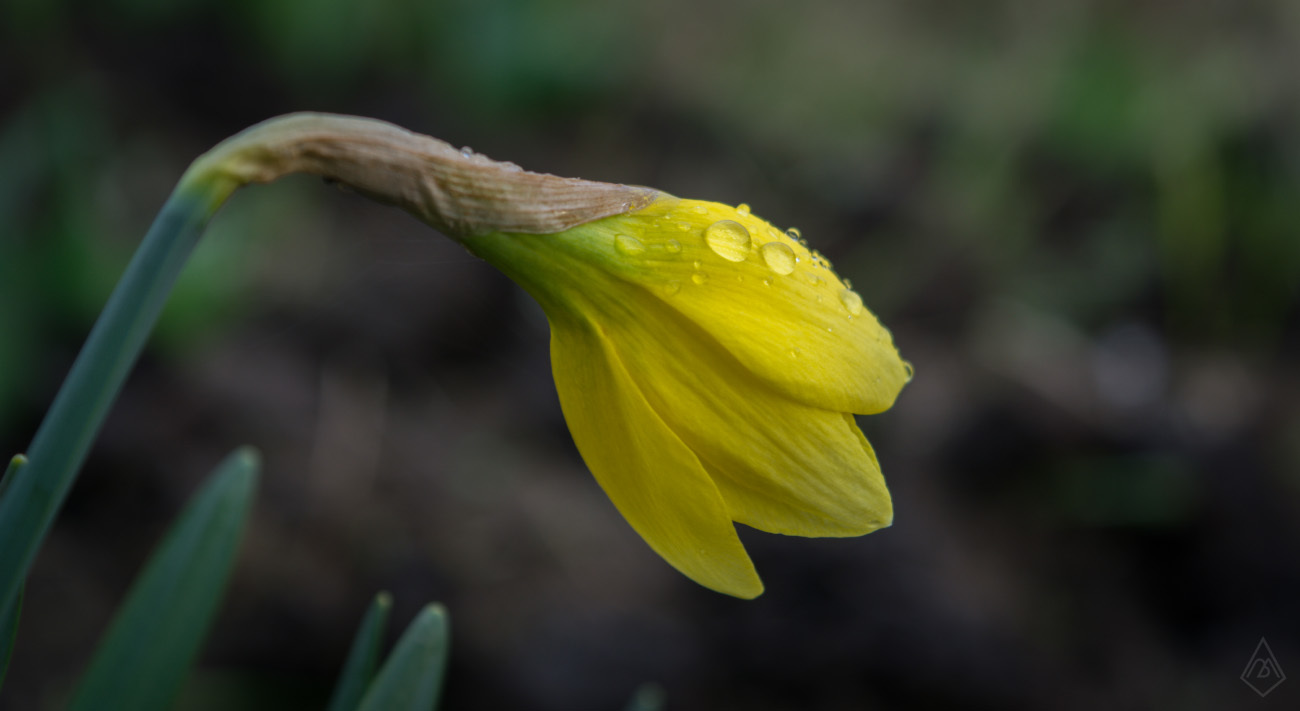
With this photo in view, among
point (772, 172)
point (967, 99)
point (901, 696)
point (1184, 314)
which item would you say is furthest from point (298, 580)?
point (967, 99)

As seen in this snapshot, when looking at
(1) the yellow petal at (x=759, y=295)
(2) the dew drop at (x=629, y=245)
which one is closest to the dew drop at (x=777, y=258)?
(1) the yellow petal at (x=759, y=295)

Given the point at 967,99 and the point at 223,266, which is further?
the point at 967,99

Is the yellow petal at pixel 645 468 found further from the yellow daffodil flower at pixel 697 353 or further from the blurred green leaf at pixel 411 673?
the blurred green leaf at pixel 411 673

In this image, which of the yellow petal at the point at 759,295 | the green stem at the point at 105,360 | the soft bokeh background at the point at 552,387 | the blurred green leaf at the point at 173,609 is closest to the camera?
the green stem at the point at 105,360

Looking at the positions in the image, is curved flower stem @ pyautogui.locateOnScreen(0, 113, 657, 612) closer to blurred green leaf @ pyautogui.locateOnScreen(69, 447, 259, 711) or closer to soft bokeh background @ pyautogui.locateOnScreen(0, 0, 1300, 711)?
blurred green leaf @ pyautogui.locateOnScreen(69, 447, 259, 711)

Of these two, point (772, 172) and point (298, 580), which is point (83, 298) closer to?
point (298, 580)

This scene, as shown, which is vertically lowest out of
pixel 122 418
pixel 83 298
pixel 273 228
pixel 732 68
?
pixel 122 418

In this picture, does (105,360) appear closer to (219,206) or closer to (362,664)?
(219,206)
